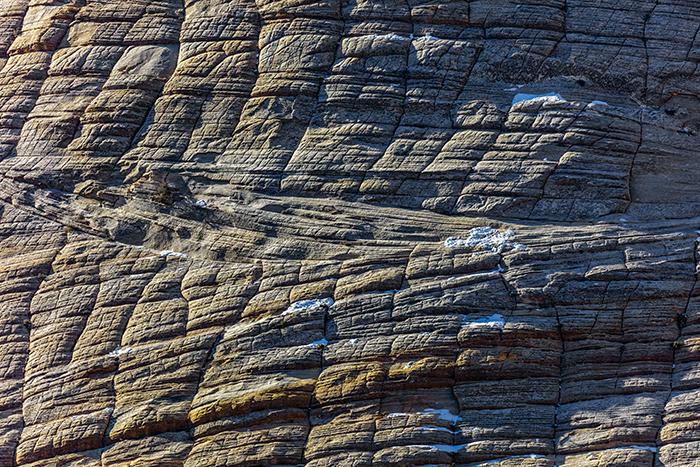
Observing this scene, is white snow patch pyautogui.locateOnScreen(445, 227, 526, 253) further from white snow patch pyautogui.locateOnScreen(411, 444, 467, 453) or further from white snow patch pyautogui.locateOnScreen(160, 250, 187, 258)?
white snow patch pyautogui.locateOnScreen(160, 250, 187, 258)

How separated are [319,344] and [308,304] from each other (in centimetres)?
103

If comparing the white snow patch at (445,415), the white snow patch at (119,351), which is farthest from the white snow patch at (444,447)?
the white snow patch at (119,351)

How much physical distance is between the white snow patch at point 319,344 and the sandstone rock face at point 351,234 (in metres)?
0.10

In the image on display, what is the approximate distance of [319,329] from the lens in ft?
Answer: 61.2

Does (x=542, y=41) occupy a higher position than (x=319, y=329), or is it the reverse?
(x=542, y=41)

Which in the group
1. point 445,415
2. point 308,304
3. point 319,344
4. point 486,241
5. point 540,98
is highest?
point 540,98

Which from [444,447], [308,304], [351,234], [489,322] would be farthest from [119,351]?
[489,322]

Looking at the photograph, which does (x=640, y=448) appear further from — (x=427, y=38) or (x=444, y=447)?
(x=427, y=38)

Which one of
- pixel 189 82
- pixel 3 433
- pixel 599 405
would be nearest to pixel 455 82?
pixel 189 82

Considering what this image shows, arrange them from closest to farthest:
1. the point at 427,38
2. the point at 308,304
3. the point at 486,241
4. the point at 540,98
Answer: the point at 308,304 < the point at 486,241 < the point at 540,98 < the point at 427,38

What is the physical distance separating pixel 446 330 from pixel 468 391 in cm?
147

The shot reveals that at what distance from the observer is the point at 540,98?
20.3m

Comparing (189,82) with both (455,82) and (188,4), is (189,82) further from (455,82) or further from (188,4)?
(455,82)

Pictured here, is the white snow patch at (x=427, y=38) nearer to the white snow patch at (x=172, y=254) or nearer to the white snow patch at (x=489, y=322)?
the white snow patch at (x=489, y=322)
